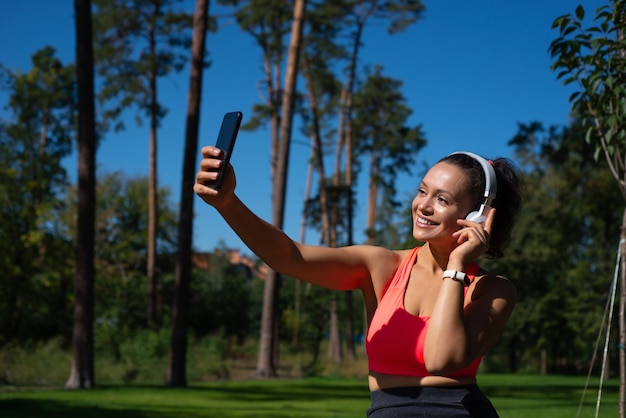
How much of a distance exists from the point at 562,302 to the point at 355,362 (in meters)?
11.3

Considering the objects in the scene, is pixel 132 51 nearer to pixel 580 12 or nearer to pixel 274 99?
pixel 274 99

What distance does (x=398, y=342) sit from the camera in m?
2.48

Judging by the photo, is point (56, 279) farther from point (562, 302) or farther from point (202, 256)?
point (202, 256)

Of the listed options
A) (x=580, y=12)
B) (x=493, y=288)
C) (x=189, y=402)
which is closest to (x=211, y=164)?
(x=493, y=288)

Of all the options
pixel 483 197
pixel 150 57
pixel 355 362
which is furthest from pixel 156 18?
pixel 483 197

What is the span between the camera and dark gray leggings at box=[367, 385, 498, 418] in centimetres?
246

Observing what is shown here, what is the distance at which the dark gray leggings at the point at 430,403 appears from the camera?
8.07ft

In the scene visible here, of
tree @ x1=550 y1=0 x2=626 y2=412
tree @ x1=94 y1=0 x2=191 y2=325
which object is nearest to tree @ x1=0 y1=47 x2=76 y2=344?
tree @ x1=94 y1=0 x2=191 y2=325

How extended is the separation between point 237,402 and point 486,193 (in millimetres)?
14587

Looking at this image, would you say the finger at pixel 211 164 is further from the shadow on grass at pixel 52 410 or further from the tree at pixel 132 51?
the tree at pixel 132 51

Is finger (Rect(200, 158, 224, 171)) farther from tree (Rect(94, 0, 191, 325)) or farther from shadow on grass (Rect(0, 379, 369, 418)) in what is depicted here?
tree (Rect(94, 0, 191, 325))

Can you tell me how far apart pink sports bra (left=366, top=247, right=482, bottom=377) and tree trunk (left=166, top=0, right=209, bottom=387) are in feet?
60.8

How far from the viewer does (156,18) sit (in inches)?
1282

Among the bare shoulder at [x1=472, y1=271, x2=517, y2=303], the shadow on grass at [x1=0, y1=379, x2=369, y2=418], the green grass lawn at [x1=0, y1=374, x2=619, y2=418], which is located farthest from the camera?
the green grass lawn at [x1=0, y1=374, x2=619, y2=418]
